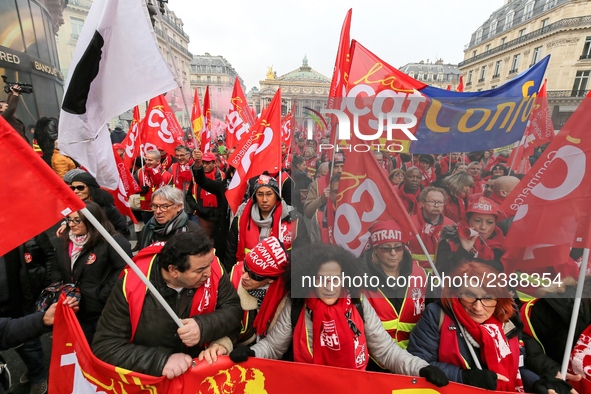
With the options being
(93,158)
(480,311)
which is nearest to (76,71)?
(93,158)

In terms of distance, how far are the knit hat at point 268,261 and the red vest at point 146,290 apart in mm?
197

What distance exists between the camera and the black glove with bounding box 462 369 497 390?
1.45 meters

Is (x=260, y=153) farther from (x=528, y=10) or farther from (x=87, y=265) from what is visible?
(x=528, y=10)

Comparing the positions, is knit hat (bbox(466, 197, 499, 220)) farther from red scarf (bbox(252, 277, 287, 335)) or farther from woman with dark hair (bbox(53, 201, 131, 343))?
woman with dark hair (bbox(53, 201, 131, 343))

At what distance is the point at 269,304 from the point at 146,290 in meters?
0.70

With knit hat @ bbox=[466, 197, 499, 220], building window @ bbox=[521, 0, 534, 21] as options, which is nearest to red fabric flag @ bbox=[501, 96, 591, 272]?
knit hat @ bbox=[466, 197, 499, 220]

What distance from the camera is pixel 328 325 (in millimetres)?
1585

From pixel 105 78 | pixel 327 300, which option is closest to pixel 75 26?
pixel 105 78

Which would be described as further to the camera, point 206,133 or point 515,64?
point 515,64

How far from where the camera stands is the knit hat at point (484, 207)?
224 centimetres

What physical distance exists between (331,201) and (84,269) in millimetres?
1791

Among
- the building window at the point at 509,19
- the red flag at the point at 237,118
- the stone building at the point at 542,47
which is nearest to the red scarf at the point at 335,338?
the red flag at the point at 237,118

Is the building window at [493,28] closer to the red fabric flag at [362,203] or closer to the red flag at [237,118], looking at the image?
the red flag at [237,118]

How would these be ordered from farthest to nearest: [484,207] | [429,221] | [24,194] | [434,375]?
[484,207]
[429,221]
[434,375]
[24,194]
